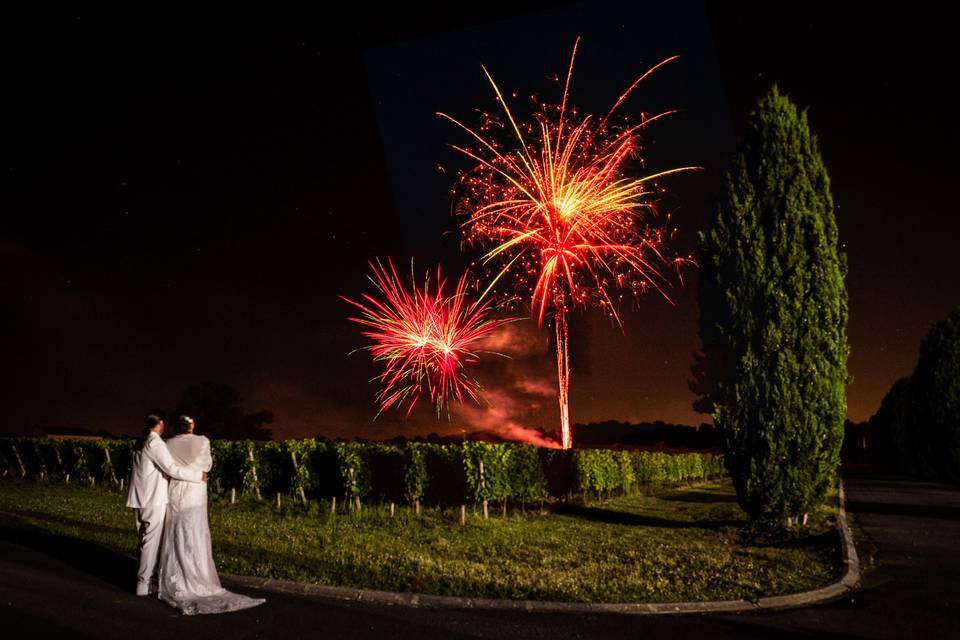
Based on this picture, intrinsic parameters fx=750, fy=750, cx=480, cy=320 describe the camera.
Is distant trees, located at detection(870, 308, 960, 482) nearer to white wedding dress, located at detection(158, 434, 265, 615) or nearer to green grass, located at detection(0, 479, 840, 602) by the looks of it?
green grass, located at detection(0, 479, 840, 602)

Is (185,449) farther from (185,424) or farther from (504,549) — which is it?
(504,549)

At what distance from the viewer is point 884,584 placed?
34.7 feet

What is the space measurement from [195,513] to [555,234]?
15.5 metres

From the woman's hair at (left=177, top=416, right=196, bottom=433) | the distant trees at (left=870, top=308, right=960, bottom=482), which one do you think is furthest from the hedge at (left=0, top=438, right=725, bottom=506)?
the distant trees at (left=870, top=308, right=960, bottom=482)

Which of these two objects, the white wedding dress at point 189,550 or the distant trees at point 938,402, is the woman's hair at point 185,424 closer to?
the white wedding dress at point 189,550

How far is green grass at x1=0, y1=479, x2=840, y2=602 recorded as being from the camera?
32.2 feet

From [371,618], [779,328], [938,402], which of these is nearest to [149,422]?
[371,618]

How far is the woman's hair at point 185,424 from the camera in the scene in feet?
29.1

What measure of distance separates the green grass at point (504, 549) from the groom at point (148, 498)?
1564mm

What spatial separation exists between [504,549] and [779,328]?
7412 mm

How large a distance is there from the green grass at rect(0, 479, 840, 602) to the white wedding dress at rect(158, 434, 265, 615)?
156 cm

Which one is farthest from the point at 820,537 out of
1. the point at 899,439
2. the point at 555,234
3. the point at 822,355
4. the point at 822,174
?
the point at 899,439

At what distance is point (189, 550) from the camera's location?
8406 millimetres

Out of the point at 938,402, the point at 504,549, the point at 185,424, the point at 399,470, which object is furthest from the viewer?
the point at 938,402
